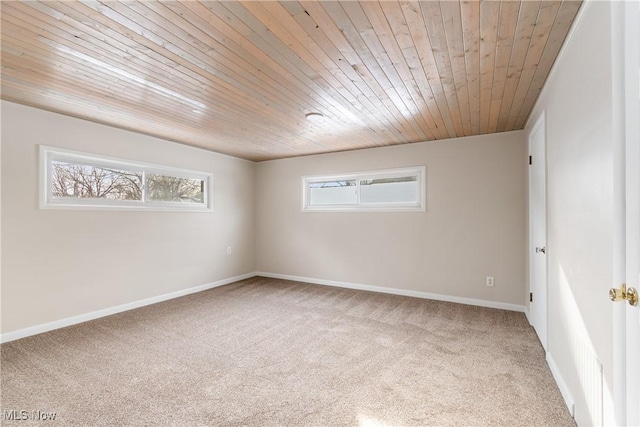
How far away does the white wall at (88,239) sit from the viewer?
112 inches

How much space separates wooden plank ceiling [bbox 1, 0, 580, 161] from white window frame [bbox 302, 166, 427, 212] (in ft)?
3.55

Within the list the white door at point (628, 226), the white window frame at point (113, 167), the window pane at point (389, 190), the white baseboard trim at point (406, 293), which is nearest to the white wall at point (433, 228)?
the white baseboard trim at point (406, 293)

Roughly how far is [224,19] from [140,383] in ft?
8.29

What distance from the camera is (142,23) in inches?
64.4

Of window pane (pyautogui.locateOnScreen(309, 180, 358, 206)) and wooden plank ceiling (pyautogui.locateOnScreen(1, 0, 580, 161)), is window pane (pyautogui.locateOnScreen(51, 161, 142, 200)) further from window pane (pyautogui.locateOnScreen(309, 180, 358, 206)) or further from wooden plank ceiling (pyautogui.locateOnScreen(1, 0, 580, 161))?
window pane (pyautogui.locateOnScreen(309, 180, 358, 206))

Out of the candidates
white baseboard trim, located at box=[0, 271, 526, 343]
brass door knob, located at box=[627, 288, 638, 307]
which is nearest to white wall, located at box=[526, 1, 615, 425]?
brass door knob, located at box=[627, 288, 638, 307]

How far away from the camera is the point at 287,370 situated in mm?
2303

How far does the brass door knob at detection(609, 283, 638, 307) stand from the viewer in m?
1.00

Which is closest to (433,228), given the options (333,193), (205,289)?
(333,193)

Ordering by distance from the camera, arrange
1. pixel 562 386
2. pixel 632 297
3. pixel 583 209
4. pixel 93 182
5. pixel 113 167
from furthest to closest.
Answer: pixel 113 167
pixel 93 182
pixel 562 386
pixel 583 209
pixel 632 297

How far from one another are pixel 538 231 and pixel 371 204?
2.32 meters

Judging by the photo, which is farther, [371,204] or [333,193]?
[333,193]

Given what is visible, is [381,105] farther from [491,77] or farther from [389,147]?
[389,147]

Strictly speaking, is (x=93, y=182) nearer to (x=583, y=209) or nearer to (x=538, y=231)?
(x=583, y=209)
